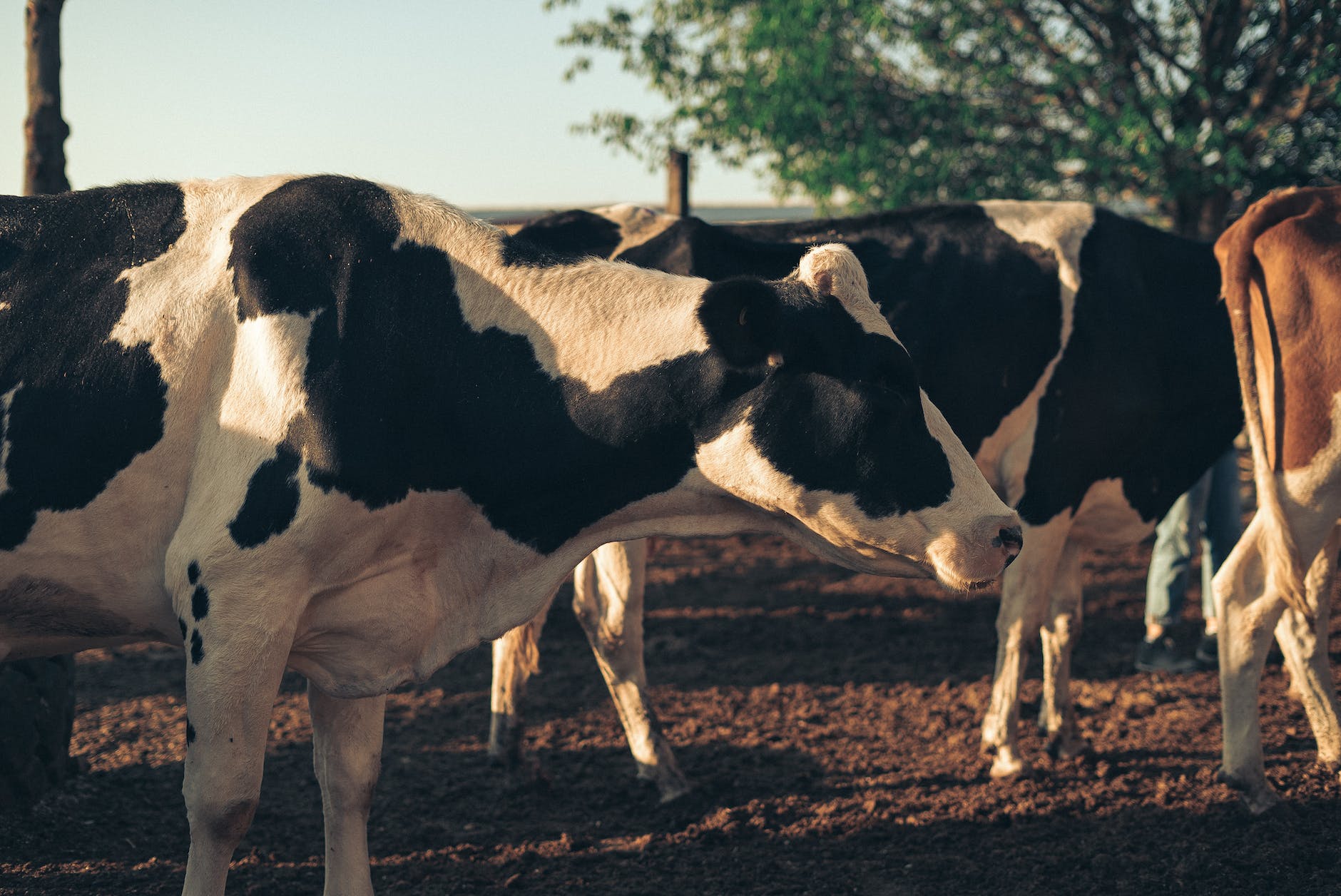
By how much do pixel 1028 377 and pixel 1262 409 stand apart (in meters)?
0.86

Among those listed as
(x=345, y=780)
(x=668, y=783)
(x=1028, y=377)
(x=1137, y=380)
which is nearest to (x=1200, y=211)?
(x=1137, y=380)

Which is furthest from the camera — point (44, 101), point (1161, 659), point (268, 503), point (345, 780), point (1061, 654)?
point (1161, 659)

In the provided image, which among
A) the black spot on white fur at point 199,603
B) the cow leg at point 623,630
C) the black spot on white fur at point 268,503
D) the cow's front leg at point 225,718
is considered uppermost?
the black spot on white fur at point 268,503

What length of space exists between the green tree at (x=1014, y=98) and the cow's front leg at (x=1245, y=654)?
4719 mm

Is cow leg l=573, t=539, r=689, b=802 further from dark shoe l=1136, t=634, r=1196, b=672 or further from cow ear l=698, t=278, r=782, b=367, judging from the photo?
dark shoe l=1136, t=634, r=1196, b=672

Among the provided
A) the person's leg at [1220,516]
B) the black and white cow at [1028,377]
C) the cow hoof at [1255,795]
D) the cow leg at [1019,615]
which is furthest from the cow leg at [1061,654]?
the person's leg at [1220,516]

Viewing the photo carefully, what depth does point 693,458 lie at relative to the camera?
8.98 feet

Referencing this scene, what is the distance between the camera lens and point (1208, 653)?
6.10 m

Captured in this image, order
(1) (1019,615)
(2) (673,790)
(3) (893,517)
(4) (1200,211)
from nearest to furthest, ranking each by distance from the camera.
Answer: (3) (893,517), (2) (673,790), (1) (1019,615), (4) (1200,211)

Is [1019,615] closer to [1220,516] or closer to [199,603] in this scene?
[1220,516]

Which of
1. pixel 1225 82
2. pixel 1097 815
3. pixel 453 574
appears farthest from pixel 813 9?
pixel 453 574

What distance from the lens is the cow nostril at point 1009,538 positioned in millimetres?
2639

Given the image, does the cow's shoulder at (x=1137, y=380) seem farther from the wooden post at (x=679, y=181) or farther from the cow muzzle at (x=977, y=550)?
the wooden post at (x=679, y=181)

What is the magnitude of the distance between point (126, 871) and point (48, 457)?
5.73 ft
